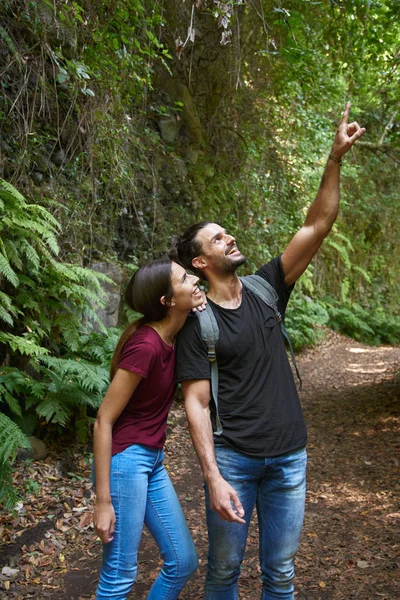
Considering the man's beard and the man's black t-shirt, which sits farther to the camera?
the man's beard

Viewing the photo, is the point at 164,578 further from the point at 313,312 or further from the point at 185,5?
the point at 313,312

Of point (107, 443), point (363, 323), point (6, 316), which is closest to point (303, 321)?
point (363, 323)

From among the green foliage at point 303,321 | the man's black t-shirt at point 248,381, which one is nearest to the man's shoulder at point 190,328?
the man's black t-shirt at point 248,381

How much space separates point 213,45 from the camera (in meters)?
9.26

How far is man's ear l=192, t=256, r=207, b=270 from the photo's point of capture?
8.70 ft

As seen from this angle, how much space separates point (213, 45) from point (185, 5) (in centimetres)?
120

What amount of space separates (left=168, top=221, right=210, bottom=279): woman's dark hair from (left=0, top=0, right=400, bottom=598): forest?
189 centimetres

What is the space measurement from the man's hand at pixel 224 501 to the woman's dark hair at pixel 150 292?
670 mm

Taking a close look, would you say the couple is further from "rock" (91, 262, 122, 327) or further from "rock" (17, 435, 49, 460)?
"rock" (91, 262, 122, 327)

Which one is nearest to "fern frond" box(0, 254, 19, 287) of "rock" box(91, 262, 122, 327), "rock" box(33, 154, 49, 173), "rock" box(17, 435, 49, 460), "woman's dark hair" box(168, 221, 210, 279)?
"rock" box(17, 435, 49, 460)

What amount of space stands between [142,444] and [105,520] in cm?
34

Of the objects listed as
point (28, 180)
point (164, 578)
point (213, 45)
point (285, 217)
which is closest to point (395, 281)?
point (285, 217)

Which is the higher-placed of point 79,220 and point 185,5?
point 185,5

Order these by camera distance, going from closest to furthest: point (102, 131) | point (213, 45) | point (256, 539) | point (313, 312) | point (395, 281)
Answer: point (256, 539)
point (102, 131)
point (213, 45)
point (313, 312)
point (395, 281)
